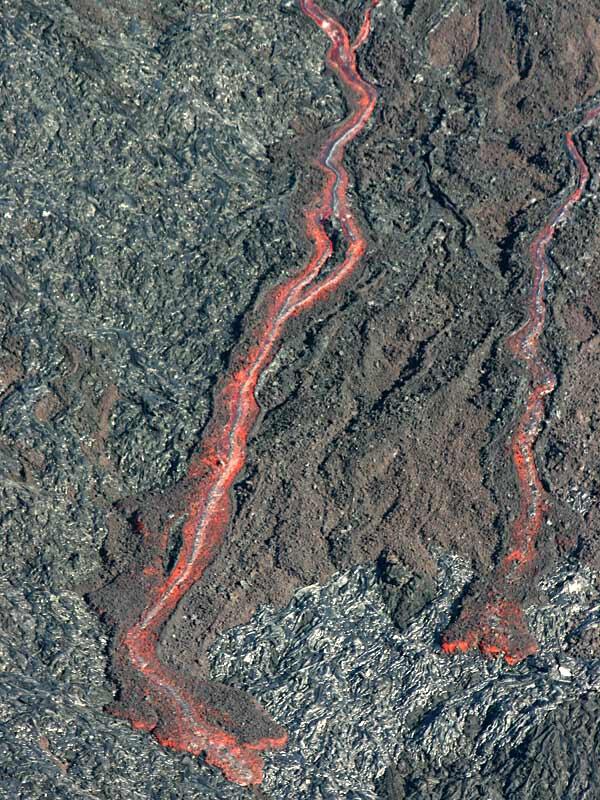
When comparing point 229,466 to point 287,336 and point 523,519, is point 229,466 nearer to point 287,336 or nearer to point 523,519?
point 287,336

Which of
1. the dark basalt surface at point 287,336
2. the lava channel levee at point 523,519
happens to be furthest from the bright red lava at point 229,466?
the lava channel levee at point 523,519

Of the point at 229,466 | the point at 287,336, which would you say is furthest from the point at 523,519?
the point at 287,336

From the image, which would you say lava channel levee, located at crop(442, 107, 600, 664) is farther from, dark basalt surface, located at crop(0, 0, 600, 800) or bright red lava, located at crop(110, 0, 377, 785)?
bright red lava, located at crop(110, 0, 377, 785)

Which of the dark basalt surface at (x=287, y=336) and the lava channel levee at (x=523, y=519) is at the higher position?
the dark basalt surface at (x=287, y=336)

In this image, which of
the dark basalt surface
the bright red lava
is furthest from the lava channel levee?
the bright red lava

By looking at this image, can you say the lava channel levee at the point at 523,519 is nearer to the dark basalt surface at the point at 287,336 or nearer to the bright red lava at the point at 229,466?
the dark basalt surface at the point at 287,336
